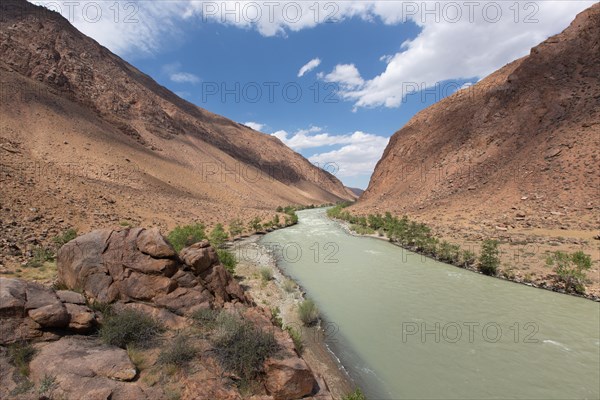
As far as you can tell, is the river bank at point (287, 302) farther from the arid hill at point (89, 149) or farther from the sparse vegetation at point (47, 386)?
the arid hill at point (89, 149)

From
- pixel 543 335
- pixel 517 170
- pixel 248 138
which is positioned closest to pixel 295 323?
pixel 543 335

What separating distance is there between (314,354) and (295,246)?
17.4m

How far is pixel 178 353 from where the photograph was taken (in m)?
6.10

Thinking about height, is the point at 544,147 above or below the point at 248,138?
below

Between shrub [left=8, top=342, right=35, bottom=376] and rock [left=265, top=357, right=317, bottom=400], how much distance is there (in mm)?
3996

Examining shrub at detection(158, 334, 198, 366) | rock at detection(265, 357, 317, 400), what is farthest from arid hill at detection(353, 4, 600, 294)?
shrub at detection(158, 334, 198, 366)

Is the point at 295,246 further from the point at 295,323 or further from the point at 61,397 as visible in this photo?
the point at 61,397

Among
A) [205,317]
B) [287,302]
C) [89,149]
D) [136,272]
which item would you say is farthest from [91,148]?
[205,317]

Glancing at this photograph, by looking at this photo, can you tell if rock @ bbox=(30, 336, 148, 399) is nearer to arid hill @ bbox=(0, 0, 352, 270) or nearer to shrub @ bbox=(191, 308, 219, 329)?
shrub @ bbox=(191, 308, 219, 329)

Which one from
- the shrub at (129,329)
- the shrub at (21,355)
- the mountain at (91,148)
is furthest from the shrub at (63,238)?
the shrub at (21,355)

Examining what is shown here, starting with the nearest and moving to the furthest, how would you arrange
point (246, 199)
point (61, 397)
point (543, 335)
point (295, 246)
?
point (61, 397)
point (543, 335)
point (295, 246)
point (246, 199)

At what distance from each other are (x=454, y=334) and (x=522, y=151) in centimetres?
3452

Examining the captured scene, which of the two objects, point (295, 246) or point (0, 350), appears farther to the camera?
point (295, 246)

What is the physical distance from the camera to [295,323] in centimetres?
1088
